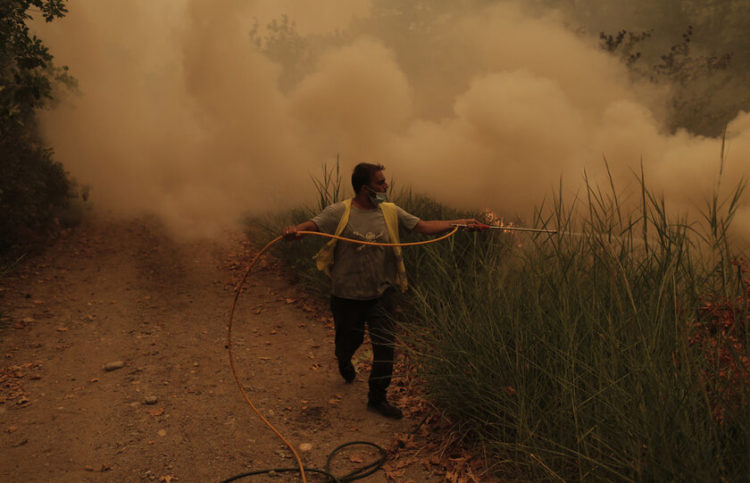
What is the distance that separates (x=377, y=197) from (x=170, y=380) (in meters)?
2.57

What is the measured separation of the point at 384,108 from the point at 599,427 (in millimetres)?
8253

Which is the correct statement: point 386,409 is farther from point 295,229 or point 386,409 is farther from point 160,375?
point 160,375

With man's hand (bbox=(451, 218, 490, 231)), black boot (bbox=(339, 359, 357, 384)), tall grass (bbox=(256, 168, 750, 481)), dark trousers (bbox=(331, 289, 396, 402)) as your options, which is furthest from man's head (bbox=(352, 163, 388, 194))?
black boot (bbox=(339, 359, 357, 384))

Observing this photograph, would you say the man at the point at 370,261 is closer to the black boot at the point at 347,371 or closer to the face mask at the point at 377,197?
the face mask at the point at 377,197

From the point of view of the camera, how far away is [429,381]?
3.64 m

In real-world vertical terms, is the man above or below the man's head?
below

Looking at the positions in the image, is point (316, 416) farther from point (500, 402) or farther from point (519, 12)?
point (519, 12)

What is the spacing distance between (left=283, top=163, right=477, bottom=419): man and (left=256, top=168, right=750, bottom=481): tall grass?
12.8 inches

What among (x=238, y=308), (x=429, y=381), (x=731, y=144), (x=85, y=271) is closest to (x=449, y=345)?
(x=429, y=381)

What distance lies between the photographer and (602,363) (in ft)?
8.19

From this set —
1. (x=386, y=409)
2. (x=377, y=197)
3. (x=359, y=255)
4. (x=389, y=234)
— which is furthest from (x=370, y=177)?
(x=386, y=409)

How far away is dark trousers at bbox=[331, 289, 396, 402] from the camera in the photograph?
13.1 ft

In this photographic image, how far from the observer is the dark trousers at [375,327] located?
158 inches

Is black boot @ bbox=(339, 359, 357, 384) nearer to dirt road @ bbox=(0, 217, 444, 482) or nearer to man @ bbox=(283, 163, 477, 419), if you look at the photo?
dirt road @ bbox=(0, 217, 444, 482)
